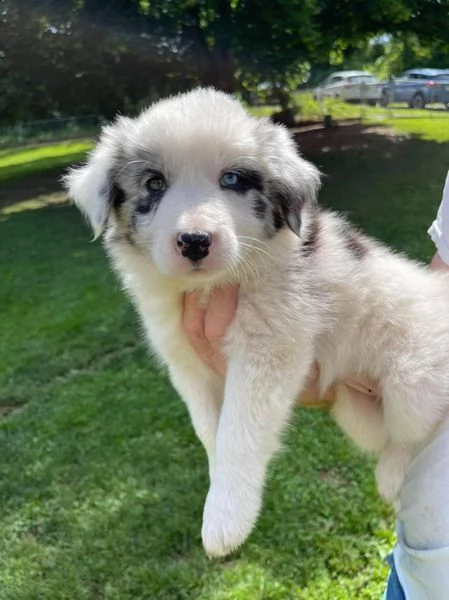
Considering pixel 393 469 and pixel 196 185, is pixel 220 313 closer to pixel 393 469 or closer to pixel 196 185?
pixel 196 185

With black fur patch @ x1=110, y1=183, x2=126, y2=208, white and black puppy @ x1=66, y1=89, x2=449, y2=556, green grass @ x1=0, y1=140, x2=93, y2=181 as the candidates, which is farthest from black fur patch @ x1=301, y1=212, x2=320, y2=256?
green grass @ x1=0, y1=140, x2=93, y2=181

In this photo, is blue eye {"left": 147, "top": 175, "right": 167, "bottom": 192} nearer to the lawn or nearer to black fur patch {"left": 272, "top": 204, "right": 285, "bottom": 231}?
black fur patch {"left": 272, "top": 204, "right": 285, "bottom": 231}

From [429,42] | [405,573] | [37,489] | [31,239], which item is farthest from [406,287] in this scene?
[429,42]

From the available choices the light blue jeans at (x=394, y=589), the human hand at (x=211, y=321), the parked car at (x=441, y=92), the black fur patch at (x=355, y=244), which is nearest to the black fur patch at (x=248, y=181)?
the human hand at (x=211, y=321)

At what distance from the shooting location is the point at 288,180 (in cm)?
262

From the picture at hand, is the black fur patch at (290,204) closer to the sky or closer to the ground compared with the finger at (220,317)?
closer to the sky

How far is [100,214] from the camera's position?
2648 millimetres

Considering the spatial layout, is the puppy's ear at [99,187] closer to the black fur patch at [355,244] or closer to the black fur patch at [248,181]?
the black fur patch at [248,181]

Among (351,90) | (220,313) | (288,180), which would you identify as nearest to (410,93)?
(351,90)

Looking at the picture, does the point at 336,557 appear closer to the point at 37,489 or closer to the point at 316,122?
the point at 37,489

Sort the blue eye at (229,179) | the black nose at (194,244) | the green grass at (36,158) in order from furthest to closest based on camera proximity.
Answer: the green grass at (36,158) → the blue eye at (229,179) → the black nose at (194,244)

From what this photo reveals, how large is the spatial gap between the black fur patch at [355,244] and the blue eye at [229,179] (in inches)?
23.9

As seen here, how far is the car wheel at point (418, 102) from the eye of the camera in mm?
→ 25141

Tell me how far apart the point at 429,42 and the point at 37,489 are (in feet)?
41.9
